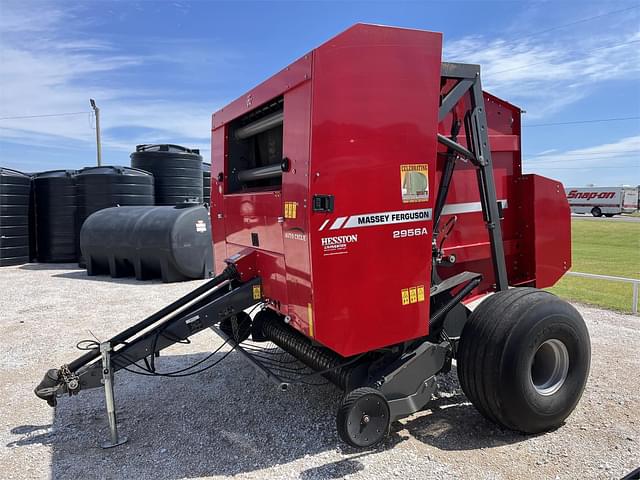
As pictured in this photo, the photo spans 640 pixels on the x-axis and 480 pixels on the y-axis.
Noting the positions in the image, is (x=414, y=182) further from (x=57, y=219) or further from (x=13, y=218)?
(x=13, y=218)

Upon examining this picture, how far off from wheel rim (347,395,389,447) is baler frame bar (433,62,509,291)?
151 cm

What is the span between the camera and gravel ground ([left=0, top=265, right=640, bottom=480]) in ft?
10.4

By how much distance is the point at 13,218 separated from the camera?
45.9 feet

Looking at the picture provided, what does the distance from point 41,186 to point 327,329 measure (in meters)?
14.6

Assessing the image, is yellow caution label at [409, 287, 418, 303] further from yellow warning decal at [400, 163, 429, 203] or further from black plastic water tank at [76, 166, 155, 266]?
black plastic water tank at [76, 166, 155, 266]

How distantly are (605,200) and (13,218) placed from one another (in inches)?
1941

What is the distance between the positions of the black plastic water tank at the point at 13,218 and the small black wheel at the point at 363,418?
554 inches

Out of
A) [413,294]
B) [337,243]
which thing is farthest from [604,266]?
[337,243]

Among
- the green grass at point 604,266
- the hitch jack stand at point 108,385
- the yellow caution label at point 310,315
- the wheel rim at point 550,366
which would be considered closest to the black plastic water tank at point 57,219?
the hitch jack stand at point 108,385

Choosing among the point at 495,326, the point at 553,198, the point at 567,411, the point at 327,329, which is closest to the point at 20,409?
the point at 327,329

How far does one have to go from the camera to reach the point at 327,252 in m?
2.96

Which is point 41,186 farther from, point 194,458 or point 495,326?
point 495,326

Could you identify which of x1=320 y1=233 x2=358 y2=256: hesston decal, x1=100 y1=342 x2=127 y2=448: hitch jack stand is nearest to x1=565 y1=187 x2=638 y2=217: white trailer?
x1=320 y1=233 x2=358 y2=256: hesston decal

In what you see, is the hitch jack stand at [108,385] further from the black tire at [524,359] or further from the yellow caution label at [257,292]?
the black tire at [524,359]
